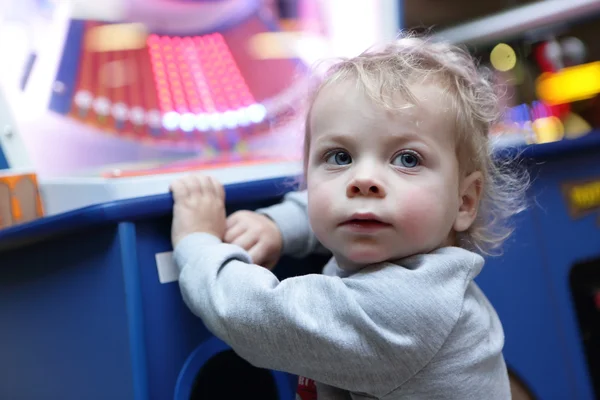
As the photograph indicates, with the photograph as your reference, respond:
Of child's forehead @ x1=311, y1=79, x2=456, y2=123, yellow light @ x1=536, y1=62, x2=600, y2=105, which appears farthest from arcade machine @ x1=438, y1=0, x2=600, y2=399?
yellow light @ x1=536, y1=62, x2=600, y2=105

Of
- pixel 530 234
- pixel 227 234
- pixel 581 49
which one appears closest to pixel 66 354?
pixel 227 234

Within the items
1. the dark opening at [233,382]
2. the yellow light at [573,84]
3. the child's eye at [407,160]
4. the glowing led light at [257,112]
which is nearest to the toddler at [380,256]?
the child's eye at [407,160]

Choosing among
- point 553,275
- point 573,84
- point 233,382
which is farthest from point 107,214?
point 573,84

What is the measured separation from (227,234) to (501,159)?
0.34m

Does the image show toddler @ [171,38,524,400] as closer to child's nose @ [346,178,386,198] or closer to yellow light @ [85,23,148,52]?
child's nose @ [346,178,386,198]

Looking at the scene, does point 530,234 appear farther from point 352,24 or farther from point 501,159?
point 352,24

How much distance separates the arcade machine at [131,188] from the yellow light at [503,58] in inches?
28.0

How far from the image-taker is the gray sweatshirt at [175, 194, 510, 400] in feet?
1.62

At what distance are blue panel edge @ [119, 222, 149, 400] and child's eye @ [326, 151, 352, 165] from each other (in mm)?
196

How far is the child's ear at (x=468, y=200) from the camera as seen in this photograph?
59 cm

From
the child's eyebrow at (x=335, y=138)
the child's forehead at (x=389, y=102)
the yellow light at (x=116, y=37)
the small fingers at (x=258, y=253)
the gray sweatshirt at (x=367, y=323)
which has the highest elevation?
the yellow light at (x=116, y=37)

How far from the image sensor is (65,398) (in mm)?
636

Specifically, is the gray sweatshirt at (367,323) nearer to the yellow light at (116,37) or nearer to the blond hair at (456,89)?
the blond hair at (456,89)

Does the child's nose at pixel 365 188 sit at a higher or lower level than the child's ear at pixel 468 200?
higher
